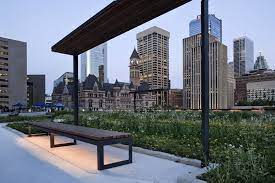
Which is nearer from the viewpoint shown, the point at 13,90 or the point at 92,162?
the point at 92,162

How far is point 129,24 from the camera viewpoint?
7.71 m

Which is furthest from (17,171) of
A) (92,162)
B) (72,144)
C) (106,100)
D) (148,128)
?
(106,100)

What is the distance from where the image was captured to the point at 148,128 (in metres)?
12.1

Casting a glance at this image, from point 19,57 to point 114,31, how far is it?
114 m

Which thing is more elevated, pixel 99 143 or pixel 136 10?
pixel 136 10

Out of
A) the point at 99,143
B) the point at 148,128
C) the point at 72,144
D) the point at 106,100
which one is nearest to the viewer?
the point at 99,143

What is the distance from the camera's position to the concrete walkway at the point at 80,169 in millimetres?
5469

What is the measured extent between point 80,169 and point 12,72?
375ft

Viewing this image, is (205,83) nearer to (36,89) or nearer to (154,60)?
(36,89)

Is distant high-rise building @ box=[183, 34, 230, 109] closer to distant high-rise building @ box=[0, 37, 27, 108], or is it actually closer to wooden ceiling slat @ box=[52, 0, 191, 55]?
distant high-rise building @ box=[0, 37, 27, 108]

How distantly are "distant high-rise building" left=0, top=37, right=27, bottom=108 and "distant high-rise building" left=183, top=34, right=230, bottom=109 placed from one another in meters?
69.0

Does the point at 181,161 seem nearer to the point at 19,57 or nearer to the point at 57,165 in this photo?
the point at 57,165

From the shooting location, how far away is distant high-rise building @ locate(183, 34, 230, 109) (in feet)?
386

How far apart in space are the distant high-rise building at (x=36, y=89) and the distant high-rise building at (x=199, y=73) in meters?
66.7
